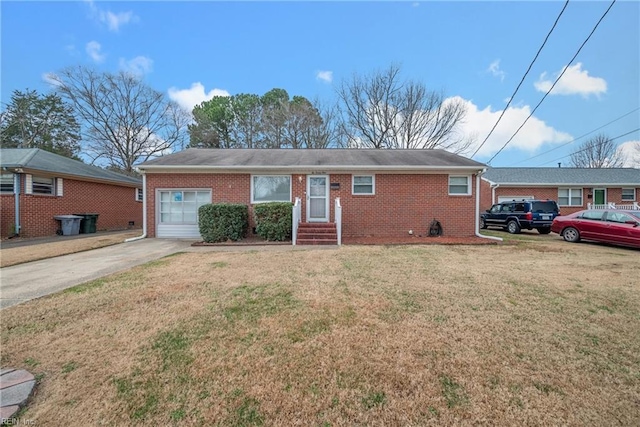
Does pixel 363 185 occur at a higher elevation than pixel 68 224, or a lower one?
higher

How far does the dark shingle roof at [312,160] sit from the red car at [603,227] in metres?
4.13

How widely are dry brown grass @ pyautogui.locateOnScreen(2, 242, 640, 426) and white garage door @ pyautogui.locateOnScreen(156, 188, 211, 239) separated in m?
6.50

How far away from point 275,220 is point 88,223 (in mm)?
10482

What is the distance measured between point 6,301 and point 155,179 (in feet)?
25.1

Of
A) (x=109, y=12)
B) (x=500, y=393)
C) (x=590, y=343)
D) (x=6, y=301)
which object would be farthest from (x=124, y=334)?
(x=109, y=12)

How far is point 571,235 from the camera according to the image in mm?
10773

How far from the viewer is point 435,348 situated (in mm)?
2732

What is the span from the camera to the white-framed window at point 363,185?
11.1 m

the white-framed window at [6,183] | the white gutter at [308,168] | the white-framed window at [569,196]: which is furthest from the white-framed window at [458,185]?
the white-framed window at [6,183]

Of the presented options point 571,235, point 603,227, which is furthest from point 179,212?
point 603,227

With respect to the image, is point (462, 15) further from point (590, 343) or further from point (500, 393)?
point (500, 393)

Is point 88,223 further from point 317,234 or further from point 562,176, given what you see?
point 562,176

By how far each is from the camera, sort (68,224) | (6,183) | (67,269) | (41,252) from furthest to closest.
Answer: (68,224)
(6,183)
(41,252)
(67,269)

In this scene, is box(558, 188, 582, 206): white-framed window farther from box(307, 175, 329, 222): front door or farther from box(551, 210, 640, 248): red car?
box(307, 175, 329, 222): front door
